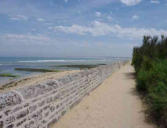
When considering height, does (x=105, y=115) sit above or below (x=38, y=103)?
below

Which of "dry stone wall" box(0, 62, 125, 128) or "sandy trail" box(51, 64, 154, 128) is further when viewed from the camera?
"sandy trail" box(51, 64, 154, 128)

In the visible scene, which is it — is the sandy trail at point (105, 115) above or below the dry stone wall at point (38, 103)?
below

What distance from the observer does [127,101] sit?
647cm

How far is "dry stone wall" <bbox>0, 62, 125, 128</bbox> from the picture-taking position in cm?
289

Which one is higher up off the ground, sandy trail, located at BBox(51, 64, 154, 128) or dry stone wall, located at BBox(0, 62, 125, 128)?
dry stone wall, located at BBox(0, 62, 125, 128)

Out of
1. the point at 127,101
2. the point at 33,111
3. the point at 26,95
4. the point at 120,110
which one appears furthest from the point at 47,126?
the point at 127,101

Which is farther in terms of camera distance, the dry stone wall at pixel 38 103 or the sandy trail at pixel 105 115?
the sandy trail at pixel 105 115

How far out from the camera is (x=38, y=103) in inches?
146

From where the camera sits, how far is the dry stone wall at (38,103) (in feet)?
9.48

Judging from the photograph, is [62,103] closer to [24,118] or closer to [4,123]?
[24,118]

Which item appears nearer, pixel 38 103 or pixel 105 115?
pixel 38 103

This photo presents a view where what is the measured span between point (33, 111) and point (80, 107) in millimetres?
2440

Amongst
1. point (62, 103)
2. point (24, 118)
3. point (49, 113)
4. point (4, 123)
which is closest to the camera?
point (4, 123)

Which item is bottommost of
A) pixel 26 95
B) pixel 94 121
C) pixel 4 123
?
pixel 94 121
